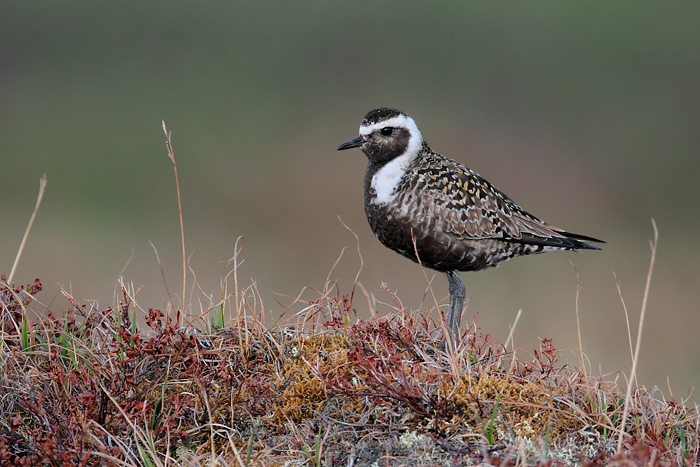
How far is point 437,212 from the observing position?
5227 millimetres

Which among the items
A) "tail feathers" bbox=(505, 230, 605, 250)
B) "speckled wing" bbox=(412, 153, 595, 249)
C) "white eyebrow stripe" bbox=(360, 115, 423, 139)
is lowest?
"tail feathers" bbox=(505, 230, 605, 250)

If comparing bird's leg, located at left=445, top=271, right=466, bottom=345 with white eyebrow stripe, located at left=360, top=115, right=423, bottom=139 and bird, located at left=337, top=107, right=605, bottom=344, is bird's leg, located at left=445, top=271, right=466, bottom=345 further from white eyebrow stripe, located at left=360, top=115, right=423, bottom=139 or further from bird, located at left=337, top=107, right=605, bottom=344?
white eyebrow stripe, located at left=360, top=115, right=423, bottom=139

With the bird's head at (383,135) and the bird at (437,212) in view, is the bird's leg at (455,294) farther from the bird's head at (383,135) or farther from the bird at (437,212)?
the bird's head at (383,135)

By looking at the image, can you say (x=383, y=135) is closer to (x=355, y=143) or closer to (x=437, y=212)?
(x=355, y=143)

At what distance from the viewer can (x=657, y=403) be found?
12.7 ft

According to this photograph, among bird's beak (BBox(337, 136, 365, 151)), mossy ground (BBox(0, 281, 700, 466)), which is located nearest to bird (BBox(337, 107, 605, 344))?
bird's beak (BBox(337, 136, 365, 151))

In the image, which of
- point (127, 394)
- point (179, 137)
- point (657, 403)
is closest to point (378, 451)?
point (127, 394)

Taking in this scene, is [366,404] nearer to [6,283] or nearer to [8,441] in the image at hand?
[8,441]

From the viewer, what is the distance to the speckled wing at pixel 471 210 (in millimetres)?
5273

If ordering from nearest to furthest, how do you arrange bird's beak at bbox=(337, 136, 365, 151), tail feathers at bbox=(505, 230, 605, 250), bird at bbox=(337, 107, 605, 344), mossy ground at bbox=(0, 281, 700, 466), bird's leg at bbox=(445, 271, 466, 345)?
mossy ground at bbox=(0, 281, 700, 466), bird at bbox=(337, 107, 605, 344), bird's leg at bbox=(445, 271, 466, 345), bird's beak at bbox=(337, 136, 365, 151), tail feathers at bbox=(505, 230, 605, 250)

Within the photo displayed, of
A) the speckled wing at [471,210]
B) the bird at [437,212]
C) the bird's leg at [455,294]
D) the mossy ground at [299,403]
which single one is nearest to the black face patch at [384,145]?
the bird at [437,212]

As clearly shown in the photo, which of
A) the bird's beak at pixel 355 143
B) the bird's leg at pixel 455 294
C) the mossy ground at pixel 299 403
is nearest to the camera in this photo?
the mossy ground at pixel 299 403

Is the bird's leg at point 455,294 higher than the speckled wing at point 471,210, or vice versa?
the speckled wing at point 471,210

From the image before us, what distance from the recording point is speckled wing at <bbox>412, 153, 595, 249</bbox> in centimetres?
527
